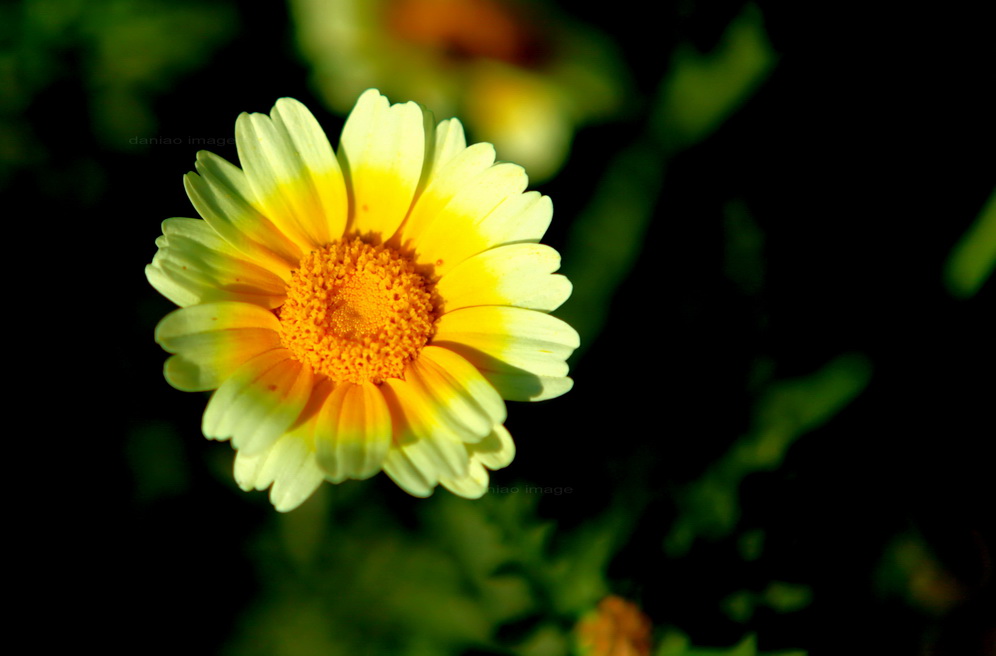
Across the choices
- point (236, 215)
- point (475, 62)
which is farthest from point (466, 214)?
point (475, 62)

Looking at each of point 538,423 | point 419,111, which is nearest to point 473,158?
point 419,111

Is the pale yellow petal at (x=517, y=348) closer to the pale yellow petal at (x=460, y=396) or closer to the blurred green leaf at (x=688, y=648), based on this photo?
the pale yellow petal at (x=460, y=396)

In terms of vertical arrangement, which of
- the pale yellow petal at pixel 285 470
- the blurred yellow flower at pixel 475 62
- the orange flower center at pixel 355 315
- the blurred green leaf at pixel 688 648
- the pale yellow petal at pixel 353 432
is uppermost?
the blurred yellow flower at pixel 475 62

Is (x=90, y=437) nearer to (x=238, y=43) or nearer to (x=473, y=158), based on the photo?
(x=238, y=43)

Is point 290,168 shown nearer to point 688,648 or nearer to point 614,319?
point 614,319

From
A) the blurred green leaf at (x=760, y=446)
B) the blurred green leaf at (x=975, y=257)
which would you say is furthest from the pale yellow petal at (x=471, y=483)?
the blurred green leaf at (x=975, y=257)
